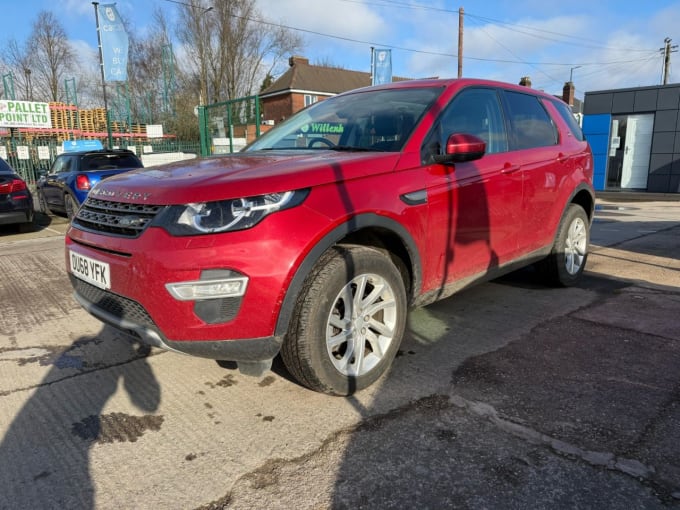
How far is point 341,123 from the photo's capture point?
12.1 feet

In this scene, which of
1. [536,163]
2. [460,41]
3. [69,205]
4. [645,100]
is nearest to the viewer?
[536,163]

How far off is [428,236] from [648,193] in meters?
18.6

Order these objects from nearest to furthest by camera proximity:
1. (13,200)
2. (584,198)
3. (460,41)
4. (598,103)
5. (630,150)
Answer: (584,198)
(13,200)
(630,150)
(598,103)
(460,41)

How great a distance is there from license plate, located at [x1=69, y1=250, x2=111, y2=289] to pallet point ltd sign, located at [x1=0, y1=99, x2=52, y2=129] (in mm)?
21233

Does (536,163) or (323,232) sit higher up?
(536,163)

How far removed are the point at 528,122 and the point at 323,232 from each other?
8.54ft

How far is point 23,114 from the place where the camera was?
20.7 meters

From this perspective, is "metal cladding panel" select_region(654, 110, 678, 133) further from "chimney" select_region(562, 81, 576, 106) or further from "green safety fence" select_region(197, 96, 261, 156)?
"green safety fence" select_region(197, 96, 261, 156)

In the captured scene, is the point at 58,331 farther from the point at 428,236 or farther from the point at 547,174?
the point at 547,174

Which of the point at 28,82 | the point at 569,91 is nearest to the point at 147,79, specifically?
the point at 28,82

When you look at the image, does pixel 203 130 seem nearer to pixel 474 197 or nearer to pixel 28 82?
pixel 474 197

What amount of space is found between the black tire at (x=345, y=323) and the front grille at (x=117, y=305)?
70 cm

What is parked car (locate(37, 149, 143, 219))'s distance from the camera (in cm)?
977

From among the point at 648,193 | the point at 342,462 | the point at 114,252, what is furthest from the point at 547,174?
the point at 648,193
